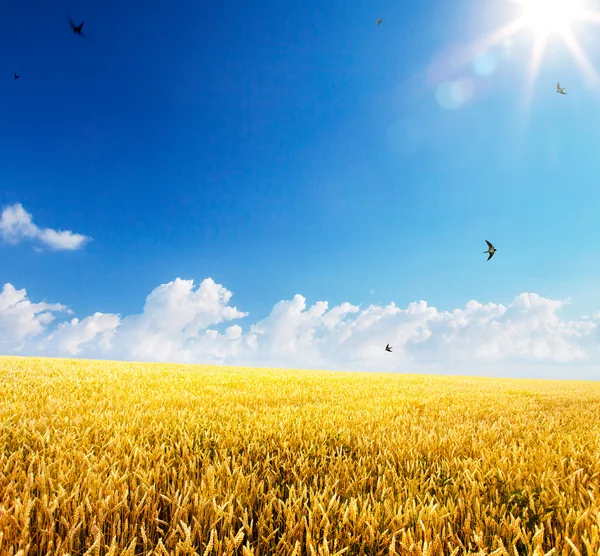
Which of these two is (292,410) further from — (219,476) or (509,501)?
(509,501)

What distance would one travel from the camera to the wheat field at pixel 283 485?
203 centimetres

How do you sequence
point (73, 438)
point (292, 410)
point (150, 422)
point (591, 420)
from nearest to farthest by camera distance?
point (73, 438) < point (150, 422) < point (292, 410) < point (591, 420)

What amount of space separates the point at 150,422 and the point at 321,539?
319cm

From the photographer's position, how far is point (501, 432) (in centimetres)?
499

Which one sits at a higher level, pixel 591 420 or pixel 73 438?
pixel 73 438

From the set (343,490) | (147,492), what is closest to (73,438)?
(147,492)

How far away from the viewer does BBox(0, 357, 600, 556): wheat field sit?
203 cm

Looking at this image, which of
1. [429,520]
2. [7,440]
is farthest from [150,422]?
[429,520]

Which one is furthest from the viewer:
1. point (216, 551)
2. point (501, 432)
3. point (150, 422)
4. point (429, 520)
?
point (501, 432)

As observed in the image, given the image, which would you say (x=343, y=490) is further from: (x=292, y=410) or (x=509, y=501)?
(x=292, y=410)

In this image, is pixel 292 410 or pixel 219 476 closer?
pixel 219 476

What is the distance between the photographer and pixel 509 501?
2.60m

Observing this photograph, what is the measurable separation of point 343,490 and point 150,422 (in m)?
2.86

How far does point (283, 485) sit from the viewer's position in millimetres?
2887
